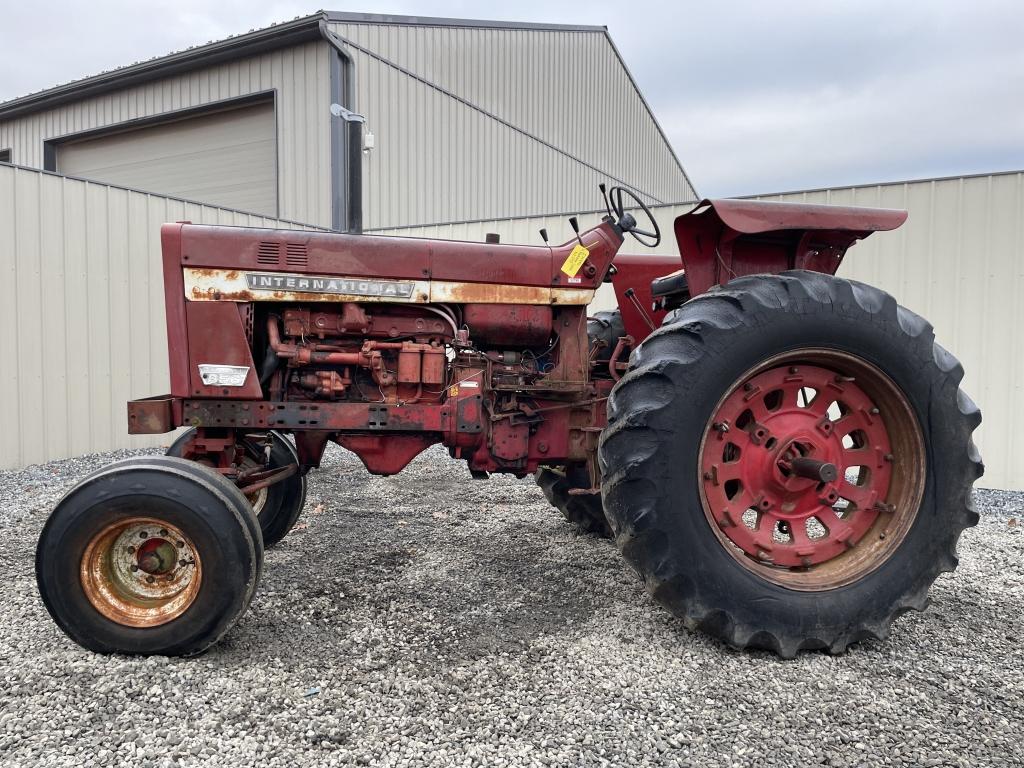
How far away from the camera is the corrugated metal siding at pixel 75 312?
5.04 m

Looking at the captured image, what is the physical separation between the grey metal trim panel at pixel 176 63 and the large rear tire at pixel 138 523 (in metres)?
7.78

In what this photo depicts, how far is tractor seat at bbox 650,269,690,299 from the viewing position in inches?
117

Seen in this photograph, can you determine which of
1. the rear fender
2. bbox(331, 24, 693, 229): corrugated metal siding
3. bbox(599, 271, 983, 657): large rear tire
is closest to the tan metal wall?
the rear fender

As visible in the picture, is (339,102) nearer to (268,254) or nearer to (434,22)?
(434,22)

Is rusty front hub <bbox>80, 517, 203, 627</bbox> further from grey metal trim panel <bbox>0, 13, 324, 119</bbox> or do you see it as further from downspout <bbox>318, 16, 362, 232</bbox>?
grey metal trim panel <bbox>0, 13, 324, 119</bbox>

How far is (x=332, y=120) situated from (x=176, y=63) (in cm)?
281

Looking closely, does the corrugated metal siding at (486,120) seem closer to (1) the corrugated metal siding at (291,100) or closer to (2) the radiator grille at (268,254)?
(1) the corrugated metal siding at (291,100)

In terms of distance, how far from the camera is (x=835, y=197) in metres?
5.18

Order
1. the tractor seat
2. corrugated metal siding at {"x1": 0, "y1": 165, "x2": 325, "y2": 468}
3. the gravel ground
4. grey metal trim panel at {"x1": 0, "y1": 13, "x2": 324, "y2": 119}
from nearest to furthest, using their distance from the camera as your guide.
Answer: the gravel ground < the tractor seat < corrugated metal siding at {"x1": 0, "y1": 165, "x2": 325, "y2": 468} < grey metal trim panel at {"x1": 0, "y1": 13, "x2": 324, "y2": 119}

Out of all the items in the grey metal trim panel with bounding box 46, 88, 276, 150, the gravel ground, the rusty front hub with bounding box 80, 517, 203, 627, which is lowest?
the gravel ground

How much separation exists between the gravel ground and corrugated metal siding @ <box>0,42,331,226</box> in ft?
21.8

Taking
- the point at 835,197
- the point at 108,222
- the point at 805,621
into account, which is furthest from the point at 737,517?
the point at 108,222

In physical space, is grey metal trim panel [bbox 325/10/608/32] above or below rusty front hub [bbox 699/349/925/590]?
above

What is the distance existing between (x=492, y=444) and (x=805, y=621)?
4.24 ft
